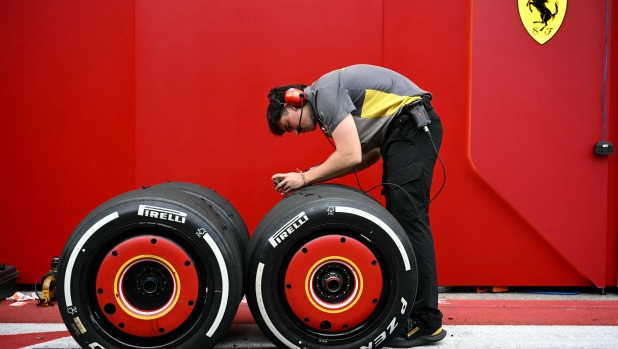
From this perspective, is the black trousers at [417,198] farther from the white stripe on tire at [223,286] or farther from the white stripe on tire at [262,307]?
the white stripe on tire at [223,286]

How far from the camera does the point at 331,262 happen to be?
116 inches

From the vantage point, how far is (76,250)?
2.78m

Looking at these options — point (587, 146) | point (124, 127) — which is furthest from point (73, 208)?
point (587, 146)

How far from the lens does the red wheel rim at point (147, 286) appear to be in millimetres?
2807

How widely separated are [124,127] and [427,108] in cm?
220

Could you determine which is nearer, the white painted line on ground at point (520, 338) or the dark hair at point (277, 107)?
the white painted line on ground at point (520, 338)

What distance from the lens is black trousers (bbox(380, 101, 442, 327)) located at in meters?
3.28

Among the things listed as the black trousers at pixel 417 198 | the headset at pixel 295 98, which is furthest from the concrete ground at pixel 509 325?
the headset at pixel 295 98

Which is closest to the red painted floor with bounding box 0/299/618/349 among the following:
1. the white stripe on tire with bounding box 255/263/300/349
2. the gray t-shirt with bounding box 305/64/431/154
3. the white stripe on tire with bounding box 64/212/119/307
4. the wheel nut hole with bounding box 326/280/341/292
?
the white stripe on tire with bounding box 64/212/119/307

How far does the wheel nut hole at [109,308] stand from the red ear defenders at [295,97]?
4.44ft

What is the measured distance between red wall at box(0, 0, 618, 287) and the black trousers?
117 cm

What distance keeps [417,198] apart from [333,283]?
695 mm

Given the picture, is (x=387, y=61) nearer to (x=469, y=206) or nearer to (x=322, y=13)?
(x=322, y=13)

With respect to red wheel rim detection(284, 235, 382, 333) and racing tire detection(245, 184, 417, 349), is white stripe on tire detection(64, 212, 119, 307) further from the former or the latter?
red wheel rim detection(284, 235, 382, 333)
